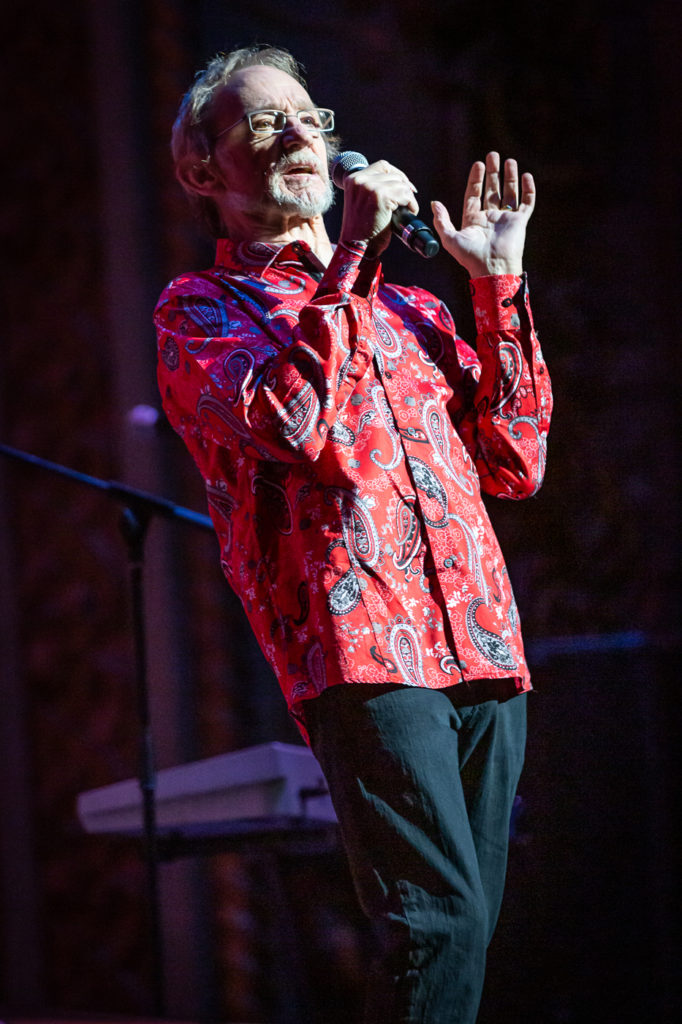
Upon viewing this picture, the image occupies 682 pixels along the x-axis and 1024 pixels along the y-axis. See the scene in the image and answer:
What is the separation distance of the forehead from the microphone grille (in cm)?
10

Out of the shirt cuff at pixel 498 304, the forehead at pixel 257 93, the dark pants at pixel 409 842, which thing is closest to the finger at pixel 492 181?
the shirt cuff at pixel 498 304

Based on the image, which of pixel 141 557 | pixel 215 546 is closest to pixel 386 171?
pixel 141 557

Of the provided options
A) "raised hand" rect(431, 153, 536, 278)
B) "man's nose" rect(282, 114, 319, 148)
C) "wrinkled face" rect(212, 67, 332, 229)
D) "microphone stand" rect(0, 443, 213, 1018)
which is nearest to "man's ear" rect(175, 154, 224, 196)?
"wrinkled face" rect(212, 67, 332, 229)

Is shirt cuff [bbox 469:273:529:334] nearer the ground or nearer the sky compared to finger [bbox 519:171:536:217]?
nearer the ground

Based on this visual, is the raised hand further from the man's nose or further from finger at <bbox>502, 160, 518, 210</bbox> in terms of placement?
the man's nose

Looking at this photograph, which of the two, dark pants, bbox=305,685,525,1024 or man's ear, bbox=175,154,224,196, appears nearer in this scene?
dark pants, bbox=305,685,525,1024

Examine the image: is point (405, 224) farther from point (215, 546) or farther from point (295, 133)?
point (215, 546)

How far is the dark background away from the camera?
78.2 inches

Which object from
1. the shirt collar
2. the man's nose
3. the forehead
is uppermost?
the forehead

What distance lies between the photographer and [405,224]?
3.88 feet

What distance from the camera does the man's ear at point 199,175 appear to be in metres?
1.43

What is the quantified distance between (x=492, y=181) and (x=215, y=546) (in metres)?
1.66

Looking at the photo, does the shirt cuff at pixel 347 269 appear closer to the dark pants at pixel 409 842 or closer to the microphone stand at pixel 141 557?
the dark pants at pixel 409 842

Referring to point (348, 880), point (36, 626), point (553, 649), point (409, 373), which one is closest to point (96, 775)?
point (36, 626)
